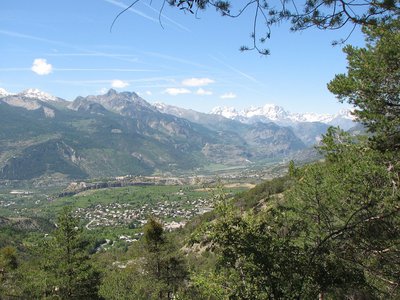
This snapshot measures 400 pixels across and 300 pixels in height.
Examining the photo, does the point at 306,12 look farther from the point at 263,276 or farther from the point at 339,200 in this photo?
the point at 339,200

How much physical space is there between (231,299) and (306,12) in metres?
7.38

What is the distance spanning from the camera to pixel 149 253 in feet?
95.5

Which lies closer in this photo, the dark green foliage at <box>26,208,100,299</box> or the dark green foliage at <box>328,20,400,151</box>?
the dark green foliage at <box>328,20,400,151</box>

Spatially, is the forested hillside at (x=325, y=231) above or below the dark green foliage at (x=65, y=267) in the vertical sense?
above

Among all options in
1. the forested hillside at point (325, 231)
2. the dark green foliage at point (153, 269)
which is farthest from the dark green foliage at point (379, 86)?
the dark green foliage at point (153, 269)

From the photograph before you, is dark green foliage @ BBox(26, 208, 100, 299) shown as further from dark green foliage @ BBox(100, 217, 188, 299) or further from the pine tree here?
dark green foliage @ BBox(100, 217, 188, 299)

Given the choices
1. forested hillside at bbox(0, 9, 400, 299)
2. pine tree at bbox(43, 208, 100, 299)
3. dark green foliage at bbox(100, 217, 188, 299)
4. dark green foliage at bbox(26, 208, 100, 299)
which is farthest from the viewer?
dark green foliage at bbox(100, 217, 188, 299)

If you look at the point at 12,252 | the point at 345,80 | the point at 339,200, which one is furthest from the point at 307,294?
the point at 12,252

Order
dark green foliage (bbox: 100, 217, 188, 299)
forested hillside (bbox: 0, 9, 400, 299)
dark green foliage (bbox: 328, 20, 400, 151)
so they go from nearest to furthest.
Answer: forested hillside (bbox: 0, 9, 400, 299)
dark green foliage (bbox: 328, 20, 400, 151)
dark green foliage (bbox: 100, 217, 188, 299)

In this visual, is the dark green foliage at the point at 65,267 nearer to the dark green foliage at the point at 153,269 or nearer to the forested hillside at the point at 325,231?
the forested hillside at the point at 325,231

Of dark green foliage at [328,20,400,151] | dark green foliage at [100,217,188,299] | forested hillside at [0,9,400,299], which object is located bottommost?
dark green foliage at [100,217,188,299]

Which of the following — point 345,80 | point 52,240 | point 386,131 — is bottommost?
point 52,240

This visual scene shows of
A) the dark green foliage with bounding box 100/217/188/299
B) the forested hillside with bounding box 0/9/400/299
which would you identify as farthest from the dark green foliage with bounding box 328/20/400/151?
the dark green foliage with bounding box 100/217/188/299

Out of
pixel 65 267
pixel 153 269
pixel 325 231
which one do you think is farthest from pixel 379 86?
pixel 153 269
